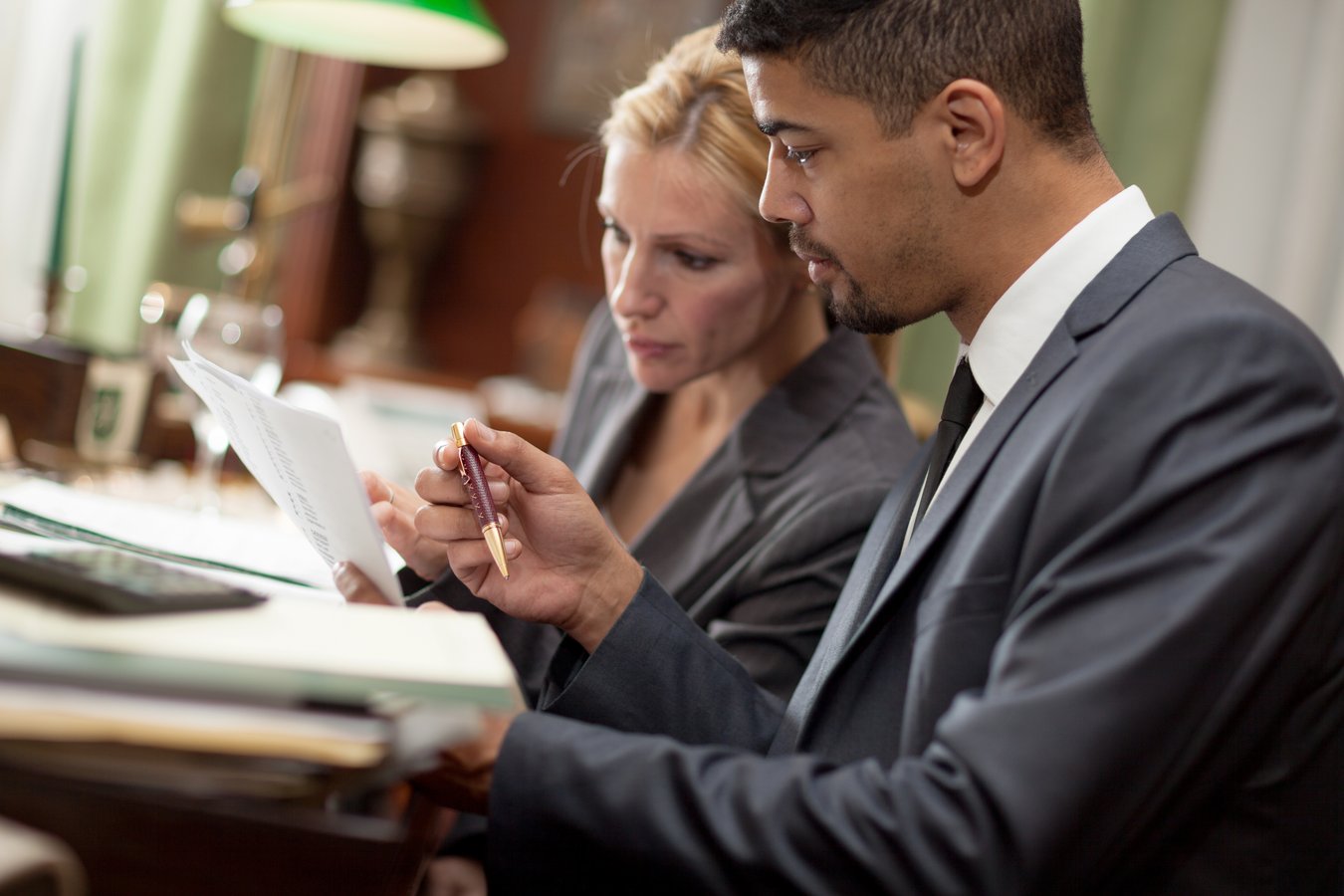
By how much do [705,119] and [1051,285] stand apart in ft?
1.81

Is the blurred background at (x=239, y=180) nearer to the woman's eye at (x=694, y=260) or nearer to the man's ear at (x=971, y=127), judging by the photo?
the woman's eye at (x=694, y=260)

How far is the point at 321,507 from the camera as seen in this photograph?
0.99 meters

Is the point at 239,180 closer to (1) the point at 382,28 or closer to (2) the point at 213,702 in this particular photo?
(1) the point at 382,28

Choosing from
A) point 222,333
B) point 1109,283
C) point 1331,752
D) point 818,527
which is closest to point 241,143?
point 222,333

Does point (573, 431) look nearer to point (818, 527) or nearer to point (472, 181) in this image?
point (818, 527)

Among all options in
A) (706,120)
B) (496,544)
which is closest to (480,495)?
(496,544)

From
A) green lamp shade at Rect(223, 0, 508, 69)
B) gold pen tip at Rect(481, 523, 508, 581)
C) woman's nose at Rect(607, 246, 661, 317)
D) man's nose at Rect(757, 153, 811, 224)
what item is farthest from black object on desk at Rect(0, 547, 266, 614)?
green lamp shade at Rect(223, 0, 508, 69)

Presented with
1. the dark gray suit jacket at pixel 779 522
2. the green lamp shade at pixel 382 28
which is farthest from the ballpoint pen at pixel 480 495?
the green lamp shade at pixel 382 28

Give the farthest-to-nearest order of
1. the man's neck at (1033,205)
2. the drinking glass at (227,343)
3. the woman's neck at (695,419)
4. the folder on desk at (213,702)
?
the drinking glass at (227,343), the woman's neck at (695,419), the man's neck at (1033,205), the folder on desk at (213,702)

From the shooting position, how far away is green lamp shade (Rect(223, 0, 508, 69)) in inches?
69.4

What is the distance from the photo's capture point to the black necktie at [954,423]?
1.04 meters

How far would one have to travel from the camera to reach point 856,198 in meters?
1.01

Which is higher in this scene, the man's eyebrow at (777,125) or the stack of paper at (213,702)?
the man's eyebrow at (777,125)

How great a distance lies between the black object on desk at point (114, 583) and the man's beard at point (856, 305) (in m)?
0.53
